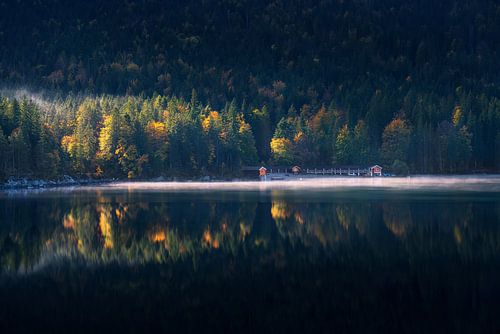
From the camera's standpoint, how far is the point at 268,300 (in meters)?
24.3

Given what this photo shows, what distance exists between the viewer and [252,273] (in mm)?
28875

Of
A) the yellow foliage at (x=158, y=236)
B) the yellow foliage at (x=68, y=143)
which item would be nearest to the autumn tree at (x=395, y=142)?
the yellow foliage at (x=68, y=143)

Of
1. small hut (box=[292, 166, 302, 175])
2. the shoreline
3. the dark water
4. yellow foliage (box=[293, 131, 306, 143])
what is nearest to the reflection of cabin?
the shoreline

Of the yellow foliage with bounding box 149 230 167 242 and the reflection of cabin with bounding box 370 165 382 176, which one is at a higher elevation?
the reflection of cabin with bounding box 370 165 382 176

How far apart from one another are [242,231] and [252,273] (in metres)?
14.4

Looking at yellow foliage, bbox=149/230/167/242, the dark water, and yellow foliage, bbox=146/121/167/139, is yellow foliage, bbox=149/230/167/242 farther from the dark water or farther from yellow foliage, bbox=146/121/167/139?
yellow foliage, bbox=146/121/167/139

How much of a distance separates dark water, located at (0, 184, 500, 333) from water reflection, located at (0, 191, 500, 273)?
0.34 feet

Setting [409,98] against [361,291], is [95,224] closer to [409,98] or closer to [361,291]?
[361,291]

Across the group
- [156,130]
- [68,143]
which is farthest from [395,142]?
[68,143]

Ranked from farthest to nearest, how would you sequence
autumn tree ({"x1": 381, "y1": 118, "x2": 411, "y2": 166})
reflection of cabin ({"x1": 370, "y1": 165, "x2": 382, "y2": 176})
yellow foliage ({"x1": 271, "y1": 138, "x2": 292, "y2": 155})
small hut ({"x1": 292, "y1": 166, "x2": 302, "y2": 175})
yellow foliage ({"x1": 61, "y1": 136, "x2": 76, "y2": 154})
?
yellow foliage ({"x1": 271, "y1": 138, "x2": 292, "y2": 155}) → small hut ({"x1": 292, "y1": 166, "x2": 302, "y2": 175}) → autumn tree ({"x1": 381, "y1": 118, "x2": 411, "y2": 166}) → reflection of cabin ({"x1": 370, "y1": 165, "x2": 382, "y2": 176}) → yellow foliage ({"x1": 61, "y1": 136, "x2": 76, "y2": 154})

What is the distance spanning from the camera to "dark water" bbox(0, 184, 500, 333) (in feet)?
72.2

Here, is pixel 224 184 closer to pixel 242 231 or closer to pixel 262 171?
pixel 262 171

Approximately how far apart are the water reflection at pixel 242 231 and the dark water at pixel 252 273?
0.10 metres

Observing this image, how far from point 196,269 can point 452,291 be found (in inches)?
409
